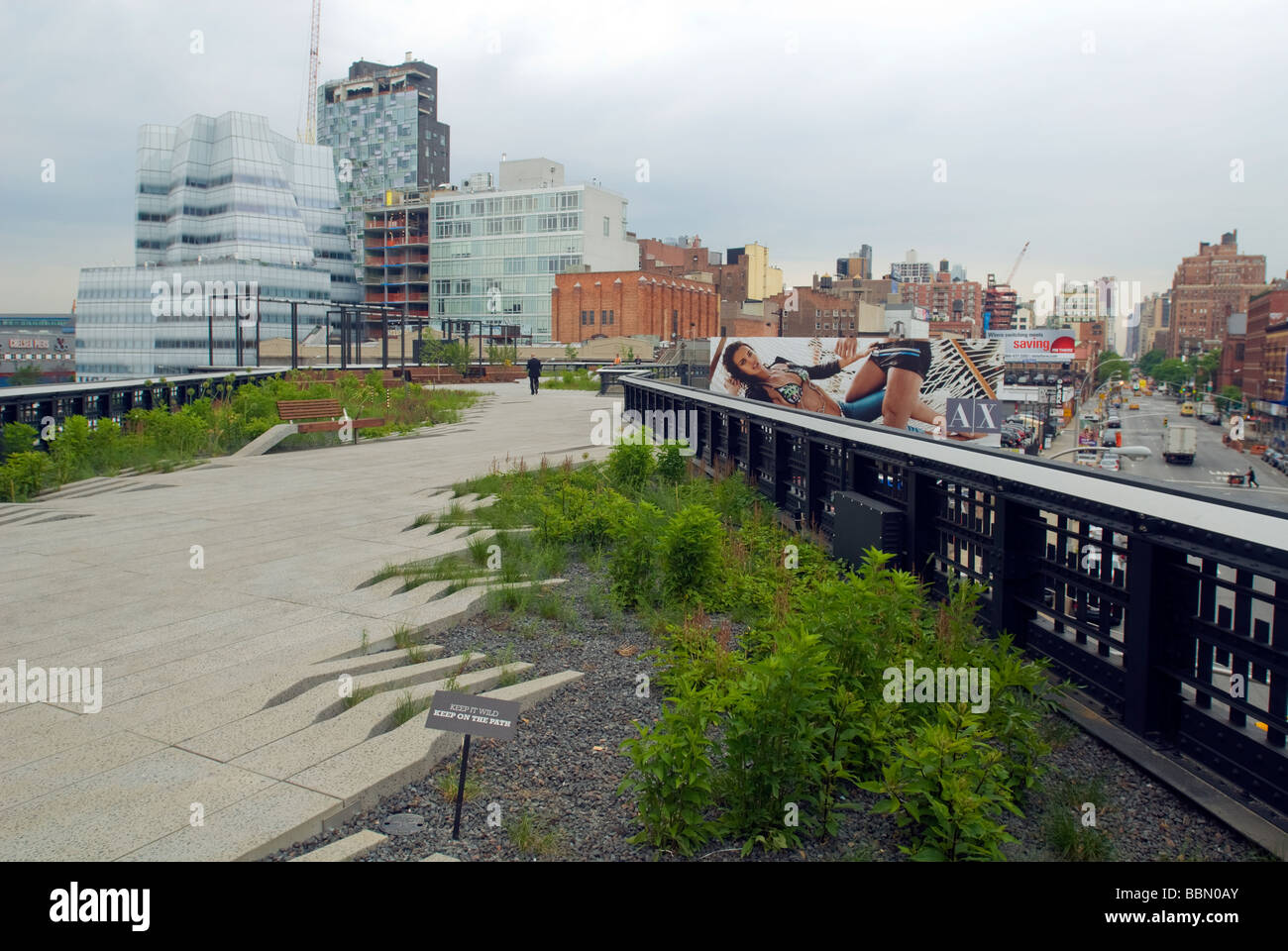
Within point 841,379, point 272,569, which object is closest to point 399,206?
point 841,379

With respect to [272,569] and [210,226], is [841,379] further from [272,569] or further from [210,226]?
[210,226]

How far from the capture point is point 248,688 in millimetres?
6004

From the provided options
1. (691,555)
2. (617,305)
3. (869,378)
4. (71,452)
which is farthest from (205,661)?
(617,305)

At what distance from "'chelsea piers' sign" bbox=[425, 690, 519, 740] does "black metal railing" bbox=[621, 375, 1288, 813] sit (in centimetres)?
325

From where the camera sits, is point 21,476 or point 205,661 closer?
point 205,661

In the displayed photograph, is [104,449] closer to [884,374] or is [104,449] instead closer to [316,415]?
[316,415]

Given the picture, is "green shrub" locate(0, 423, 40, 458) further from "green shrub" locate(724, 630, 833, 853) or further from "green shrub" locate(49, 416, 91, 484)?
"green shrub" locate(724, 630, 833, 853)

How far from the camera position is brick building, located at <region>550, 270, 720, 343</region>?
377 feet

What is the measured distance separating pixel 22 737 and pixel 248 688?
120 cm

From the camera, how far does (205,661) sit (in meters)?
6.56

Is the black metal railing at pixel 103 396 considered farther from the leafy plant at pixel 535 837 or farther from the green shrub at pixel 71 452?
the leafy plant at pixel 535 837

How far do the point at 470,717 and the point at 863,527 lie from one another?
4.56 meters

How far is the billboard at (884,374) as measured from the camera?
76.5 meters

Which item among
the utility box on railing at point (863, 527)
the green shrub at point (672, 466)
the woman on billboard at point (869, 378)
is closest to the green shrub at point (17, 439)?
the green shrub at point (672, 466)
